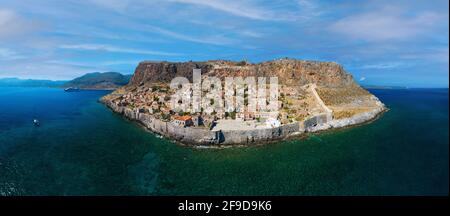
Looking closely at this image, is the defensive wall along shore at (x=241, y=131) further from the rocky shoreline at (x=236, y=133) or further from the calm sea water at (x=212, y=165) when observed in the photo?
the calm sea water at (x=212, y=165)

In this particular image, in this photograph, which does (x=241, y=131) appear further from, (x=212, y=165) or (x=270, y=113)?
(x=270, y=113)

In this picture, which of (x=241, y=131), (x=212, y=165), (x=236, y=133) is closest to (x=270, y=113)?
(x=241, y=131)

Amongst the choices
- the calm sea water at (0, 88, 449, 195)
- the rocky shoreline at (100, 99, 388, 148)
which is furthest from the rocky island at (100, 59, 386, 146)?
the calm sea water at (0, 88, 449, 195)

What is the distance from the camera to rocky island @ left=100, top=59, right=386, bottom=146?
37375 millimetres

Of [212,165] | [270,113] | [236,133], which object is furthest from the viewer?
[270,113]

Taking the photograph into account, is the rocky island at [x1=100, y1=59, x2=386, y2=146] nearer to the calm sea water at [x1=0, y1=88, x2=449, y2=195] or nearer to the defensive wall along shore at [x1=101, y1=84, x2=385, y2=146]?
the defensive wall along shore at [x1=101, y1=84, x2=385, y2=146]

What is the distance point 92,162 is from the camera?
29500 mm

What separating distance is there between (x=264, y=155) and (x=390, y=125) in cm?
2721

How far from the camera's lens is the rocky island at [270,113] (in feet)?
123

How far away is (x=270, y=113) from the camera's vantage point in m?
47.0

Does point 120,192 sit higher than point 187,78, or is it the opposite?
point 187,78

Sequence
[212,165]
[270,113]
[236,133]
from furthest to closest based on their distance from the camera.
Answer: [270,113] → [236,133] → [212,165]

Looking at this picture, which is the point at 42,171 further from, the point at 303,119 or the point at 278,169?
the point at 303,119
